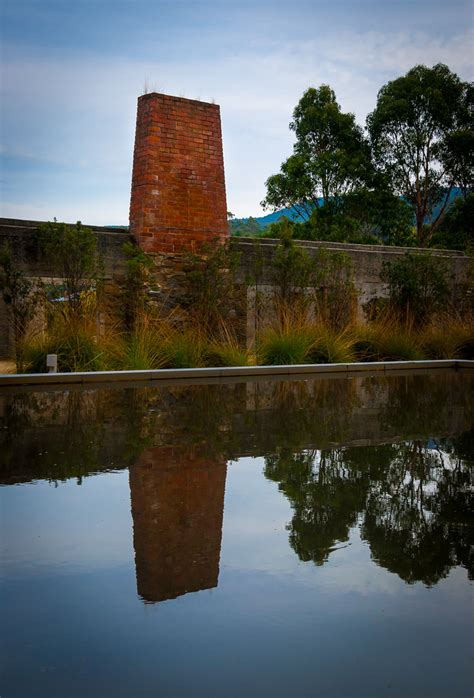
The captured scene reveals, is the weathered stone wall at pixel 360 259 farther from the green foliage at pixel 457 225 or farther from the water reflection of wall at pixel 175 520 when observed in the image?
the green foliage at pixel 457 225

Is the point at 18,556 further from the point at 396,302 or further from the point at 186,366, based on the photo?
the point at 396,302

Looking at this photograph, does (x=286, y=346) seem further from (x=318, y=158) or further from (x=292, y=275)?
(x=318, y=158)

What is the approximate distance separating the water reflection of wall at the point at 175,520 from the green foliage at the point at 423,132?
31750 mm

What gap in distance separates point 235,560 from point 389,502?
1402mm

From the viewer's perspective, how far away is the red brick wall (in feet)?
49.3

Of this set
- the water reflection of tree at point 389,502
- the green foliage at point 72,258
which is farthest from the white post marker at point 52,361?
the water reflection of tree at point 389,502

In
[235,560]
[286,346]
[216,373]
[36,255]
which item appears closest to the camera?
[235,560]

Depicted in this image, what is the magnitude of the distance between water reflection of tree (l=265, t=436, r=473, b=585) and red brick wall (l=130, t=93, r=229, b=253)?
955 centimetres

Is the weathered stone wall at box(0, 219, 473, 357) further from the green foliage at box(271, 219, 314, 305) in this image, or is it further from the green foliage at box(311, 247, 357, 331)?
the green foliage at box(311, 247, 357, 331)

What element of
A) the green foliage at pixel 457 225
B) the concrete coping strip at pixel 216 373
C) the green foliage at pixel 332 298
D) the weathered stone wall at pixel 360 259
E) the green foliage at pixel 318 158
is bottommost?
the concrete coping strip at pixel 216 373

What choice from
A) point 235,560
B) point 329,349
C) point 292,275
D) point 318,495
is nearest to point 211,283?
point 292,275

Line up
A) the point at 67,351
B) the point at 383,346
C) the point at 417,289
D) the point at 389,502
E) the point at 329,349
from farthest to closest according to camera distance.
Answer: the point at 417,289
the point at 383,346
the point at 329,349
the point at 67,351
the point at 389,502

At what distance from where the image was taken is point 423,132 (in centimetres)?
3569

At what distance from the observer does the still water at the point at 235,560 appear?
2539 millimetres
